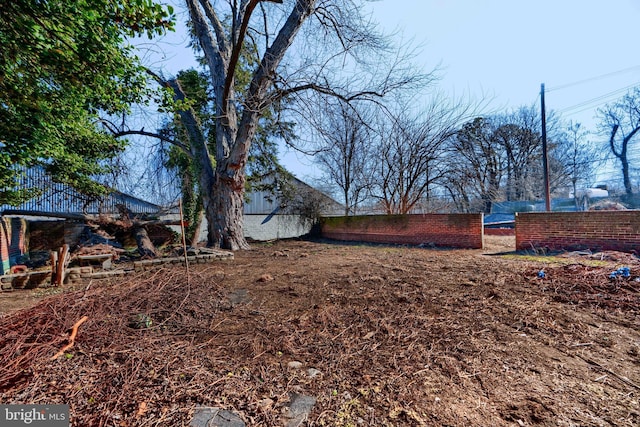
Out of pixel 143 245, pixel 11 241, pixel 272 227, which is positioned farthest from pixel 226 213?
pixel 272 227

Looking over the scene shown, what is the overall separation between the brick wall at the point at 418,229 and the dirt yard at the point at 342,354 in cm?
454

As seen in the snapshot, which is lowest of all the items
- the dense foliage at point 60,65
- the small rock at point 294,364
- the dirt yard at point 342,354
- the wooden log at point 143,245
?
the small rock at point 294,364

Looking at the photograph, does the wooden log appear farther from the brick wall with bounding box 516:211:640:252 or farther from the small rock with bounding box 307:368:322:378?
the brick wall with bounding box 516:211:640:252

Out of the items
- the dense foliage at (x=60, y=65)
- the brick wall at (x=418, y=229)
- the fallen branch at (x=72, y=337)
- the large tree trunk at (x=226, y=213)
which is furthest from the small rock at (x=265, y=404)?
the brick wall at (x=418, y=229)

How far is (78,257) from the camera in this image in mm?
6531

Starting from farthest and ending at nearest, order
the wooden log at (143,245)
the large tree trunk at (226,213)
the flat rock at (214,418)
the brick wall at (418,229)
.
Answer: the brick wall at (418,229)
the large tree trunk at (226,213)
the wooden log at (143,245)
the flat rock at (214,418)

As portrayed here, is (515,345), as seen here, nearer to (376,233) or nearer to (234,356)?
(234,356)

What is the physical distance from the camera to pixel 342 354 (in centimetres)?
218

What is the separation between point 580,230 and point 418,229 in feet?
14.2

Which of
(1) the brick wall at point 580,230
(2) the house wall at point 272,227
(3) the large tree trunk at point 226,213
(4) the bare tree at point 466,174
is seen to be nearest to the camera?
(1) the brick wall at point 580,230

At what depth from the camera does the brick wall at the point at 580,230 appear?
5.89 m

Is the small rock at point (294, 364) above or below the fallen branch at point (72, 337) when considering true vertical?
below

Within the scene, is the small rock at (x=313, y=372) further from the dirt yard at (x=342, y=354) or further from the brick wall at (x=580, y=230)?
the brick wall at (x=580, y=230)

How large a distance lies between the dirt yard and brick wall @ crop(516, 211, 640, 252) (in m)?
2.91
